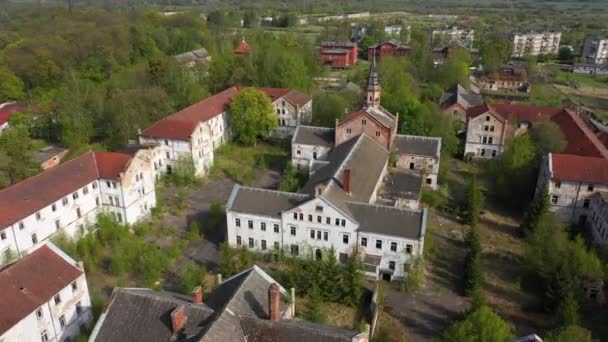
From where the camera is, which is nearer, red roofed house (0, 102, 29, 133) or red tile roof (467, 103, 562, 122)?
red tile roof (467, 103, 562, 122)

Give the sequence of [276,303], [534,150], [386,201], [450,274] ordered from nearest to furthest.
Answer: [276,303], [450,274], [386,201], [534,150]

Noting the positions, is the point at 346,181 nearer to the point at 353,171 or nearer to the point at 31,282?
the point at 353,171

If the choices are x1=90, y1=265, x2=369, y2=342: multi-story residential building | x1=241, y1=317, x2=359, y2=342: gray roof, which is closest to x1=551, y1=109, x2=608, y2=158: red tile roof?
x1=241, y1=317, x2=359, y2=342: gray roof

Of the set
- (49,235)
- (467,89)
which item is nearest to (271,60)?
(467,89)

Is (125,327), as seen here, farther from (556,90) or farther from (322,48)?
(322,48)

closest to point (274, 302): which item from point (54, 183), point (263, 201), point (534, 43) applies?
point (263, 201)

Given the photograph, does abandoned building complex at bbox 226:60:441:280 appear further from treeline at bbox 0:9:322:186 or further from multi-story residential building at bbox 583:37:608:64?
multi-story residential building at bbox 583:37:608:64

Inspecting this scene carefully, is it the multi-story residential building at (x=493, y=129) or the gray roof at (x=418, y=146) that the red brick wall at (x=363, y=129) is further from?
the multi-story residential building at (x=493, y=129)
